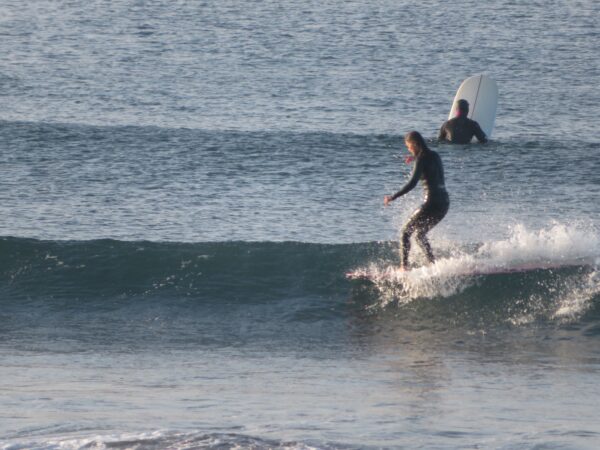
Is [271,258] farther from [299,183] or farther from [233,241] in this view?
[299,183]

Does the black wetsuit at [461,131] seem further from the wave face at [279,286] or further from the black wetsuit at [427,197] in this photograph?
the black wetsuit at [427,197]

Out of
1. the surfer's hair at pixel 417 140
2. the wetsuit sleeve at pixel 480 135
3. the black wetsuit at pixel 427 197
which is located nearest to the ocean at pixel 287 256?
the wetsuit sleeve at pixel 480 135

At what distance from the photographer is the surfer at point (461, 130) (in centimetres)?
1975

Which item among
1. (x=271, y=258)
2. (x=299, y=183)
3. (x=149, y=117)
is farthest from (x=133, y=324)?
(x=149, y=117)

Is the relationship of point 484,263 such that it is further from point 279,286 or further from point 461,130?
point 461,130

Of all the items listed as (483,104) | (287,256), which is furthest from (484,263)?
(483,104)

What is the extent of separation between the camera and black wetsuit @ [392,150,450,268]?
1065cm

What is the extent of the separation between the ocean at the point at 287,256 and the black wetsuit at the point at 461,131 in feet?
0.91

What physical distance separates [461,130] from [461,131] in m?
0.03

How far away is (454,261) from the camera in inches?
457

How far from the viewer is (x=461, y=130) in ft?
65.3

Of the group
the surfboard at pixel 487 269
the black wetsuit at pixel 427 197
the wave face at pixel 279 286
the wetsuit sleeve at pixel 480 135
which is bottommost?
the wave face at pixel 279 286

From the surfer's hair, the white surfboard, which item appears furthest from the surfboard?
the white surfboard

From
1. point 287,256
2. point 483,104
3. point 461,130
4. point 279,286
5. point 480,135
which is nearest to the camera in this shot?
point 279,286
